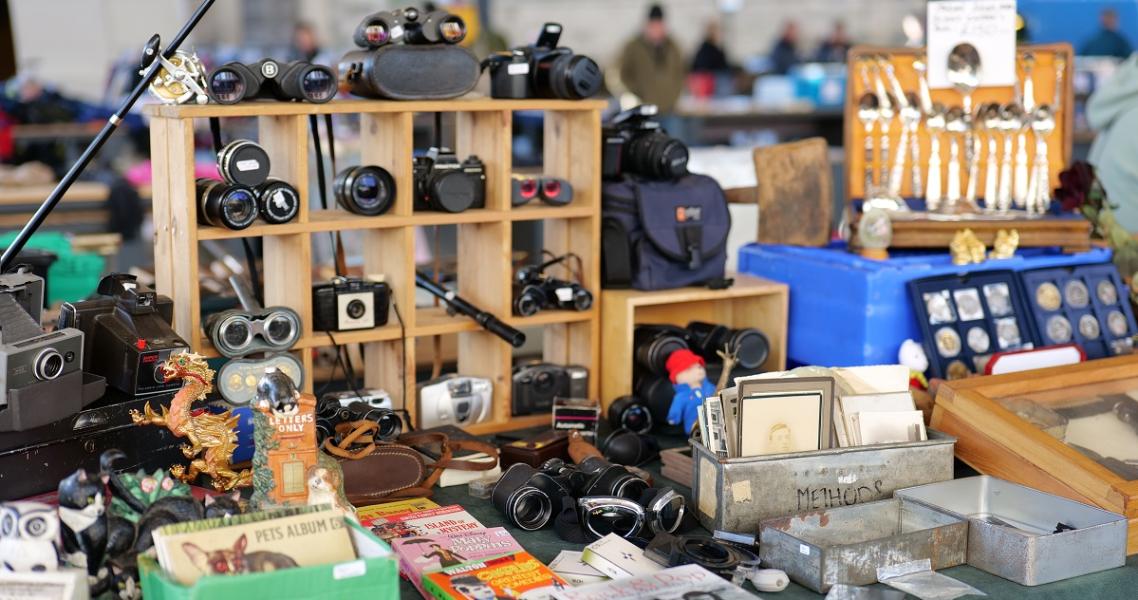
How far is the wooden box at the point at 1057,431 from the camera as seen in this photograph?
2.46 m

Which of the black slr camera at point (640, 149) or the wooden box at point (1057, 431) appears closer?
the wooden box at point (1057, 431)

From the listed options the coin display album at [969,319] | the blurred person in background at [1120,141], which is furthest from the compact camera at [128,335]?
the blurred person in background at [1120,141]

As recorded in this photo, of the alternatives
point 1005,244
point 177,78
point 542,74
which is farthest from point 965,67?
point 177,78

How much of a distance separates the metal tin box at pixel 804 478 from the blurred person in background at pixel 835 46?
11086mm

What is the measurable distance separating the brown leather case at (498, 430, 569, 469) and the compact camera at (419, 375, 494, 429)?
25 cm

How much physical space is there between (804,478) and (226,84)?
1464 millimetres

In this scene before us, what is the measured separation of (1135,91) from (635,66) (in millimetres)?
6231

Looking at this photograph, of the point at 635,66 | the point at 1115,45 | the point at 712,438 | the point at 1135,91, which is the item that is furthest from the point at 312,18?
the point at 712,438

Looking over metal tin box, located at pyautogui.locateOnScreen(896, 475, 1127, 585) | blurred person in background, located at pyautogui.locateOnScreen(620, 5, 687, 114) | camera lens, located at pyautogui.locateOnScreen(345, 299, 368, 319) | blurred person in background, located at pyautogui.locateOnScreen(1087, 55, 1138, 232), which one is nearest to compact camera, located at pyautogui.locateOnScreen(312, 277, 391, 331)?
camera lens, located at pyautogui.locateOnScreen(345, 299, 368, 319)

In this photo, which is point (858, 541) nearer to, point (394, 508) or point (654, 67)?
point (394, 508)

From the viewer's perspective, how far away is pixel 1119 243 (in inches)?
141

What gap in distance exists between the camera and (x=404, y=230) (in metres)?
2.98

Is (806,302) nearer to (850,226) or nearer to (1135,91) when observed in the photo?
(850,226)

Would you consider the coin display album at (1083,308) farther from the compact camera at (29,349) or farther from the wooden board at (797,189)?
the compact camera at (29,349)
